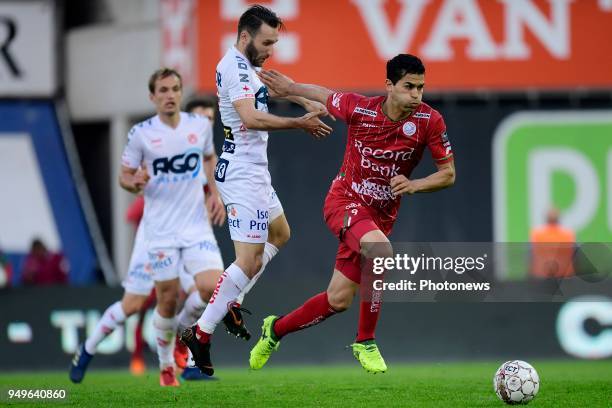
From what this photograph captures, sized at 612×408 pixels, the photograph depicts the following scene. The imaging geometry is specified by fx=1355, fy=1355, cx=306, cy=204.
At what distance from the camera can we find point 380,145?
9.85 m

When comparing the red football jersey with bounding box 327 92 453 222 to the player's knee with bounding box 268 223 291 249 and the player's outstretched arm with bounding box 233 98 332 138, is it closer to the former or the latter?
the player's outstretched arm with bounding box 233 98 332 138

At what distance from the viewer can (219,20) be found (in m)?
18.2

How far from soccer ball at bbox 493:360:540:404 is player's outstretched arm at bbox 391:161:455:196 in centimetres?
136

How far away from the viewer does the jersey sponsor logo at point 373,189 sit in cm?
997

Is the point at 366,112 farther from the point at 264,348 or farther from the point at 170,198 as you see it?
the point at 170,198

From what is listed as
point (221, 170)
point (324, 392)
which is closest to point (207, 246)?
point (221, 170)

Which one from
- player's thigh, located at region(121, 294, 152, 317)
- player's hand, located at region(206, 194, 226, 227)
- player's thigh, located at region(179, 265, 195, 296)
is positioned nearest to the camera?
player's hand, located at region(206, 194, 226, 227)

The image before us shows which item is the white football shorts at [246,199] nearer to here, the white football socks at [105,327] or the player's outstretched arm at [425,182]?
the player's outstretched arm at [425,182]

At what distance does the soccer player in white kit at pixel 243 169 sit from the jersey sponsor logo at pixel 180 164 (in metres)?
1.63

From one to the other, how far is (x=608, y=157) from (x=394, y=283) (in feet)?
32.0

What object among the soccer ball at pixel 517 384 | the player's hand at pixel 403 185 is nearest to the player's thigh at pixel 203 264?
the player's hand at pixel 403 185

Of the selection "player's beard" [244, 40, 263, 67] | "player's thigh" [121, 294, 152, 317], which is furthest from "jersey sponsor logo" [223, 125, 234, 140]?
"player's thigh" [121, 294, 152, 317]

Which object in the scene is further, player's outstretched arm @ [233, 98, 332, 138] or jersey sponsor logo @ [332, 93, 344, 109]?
jersey sponsor logo @ [332, 93, 344, 109]

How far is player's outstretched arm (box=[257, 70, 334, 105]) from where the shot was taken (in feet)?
32.9
